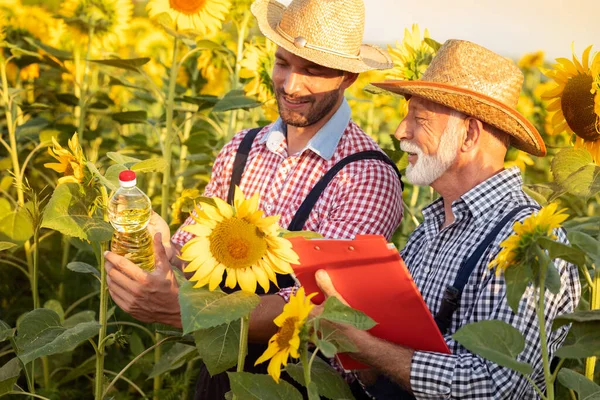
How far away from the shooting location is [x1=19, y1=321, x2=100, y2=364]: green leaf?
190 centimetres

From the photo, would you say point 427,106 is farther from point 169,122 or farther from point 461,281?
point 169,122

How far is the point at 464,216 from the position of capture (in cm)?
213

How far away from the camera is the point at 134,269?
2.00 meters

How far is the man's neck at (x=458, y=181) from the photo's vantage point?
216 centimetres

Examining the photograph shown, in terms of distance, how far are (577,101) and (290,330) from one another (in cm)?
117

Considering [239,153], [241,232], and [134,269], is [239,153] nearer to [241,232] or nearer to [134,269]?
[134,269]

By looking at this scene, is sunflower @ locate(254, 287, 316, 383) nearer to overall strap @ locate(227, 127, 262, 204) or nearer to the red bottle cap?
the red bottle cap

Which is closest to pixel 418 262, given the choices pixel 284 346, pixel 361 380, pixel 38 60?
pixel 361 380

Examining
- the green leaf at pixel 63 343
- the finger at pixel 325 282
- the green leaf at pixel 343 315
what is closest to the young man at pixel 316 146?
the green leaf at pixel 63 343

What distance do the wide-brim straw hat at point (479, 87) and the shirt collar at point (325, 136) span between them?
1.22ft

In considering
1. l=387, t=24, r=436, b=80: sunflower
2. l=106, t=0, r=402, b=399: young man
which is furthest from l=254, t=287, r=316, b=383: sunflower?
l=387, t=24, r=436, b=80: sunflower

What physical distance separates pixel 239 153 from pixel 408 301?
3.64ft

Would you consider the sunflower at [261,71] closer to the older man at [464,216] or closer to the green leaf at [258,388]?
the older man at [464,216]

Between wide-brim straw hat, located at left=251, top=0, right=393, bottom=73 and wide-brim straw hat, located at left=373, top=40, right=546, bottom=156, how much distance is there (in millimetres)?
385
